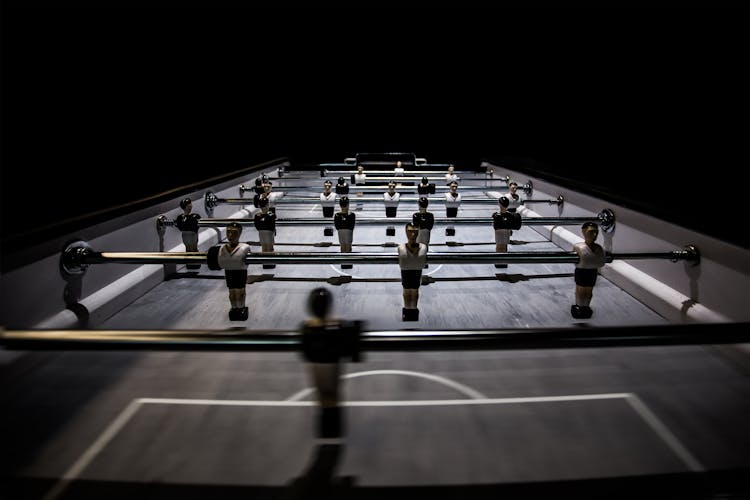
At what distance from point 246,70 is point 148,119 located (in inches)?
87.4

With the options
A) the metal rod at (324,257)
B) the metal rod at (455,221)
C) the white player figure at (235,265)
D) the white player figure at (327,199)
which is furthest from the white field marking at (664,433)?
the white player figure at (327,199)

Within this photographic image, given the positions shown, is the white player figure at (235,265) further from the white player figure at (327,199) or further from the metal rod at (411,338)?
the white player figure at (327,199)

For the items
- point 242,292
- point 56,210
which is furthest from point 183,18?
point 242,292

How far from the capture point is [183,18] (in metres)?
9.21

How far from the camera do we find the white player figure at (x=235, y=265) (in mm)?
1626

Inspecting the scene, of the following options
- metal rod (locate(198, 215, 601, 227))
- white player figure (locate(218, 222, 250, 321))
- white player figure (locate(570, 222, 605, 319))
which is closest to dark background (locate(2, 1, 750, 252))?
metal rod (locate(198, 215, 601, 227))

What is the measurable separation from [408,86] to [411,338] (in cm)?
951

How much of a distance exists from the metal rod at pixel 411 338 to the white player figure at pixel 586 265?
0.79 meters

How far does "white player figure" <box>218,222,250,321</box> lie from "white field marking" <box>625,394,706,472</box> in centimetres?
124

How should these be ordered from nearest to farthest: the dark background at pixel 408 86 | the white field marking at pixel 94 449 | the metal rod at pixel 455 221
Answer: the white field marking at pixel 94 449 → the metal rod at pixel 455 221 → the dark background at pixel 408 86

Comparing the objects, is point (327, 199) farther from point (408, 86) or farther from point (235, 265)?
point (408, 86)

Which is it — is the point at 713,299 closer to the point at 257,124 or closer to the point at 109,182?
the point at 109,182

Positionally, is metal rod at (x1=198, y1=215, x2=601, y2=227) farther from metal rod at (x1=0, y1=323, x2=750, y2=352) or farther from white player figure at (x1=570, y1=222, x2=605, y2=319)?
metal rod at (x1=0, y1=323, x2=750, y2=352)

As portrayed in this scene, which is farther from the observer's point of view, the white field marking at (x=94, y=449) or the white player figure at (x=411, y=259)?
the white player figure at (x=411, y=259)
